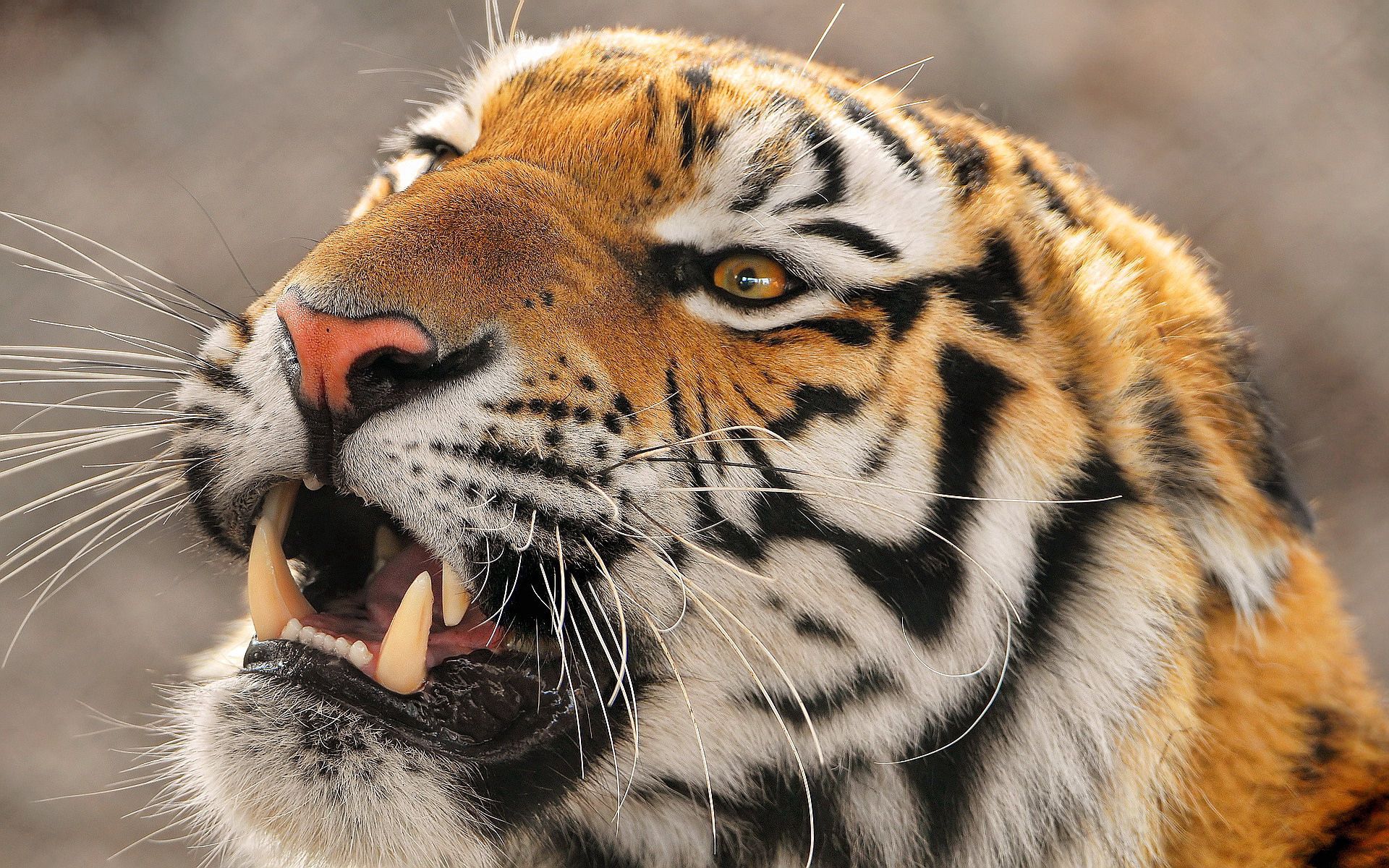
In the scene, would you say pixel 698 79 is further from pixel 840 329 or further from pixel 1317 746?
pixel 1317 746

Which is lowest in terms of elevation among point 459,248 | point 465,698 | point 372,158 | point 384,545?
point 465,698

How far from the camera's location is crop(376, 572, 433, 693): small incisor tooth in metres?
0.88

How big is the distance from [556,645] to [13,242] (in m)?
2.14

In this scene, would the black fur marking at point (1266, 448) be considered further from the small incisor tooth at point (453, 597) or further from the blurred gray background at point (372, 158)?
the blurred gray background at point (372, 158)

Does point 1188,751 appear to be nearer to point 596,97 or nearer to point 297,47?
point 596,97

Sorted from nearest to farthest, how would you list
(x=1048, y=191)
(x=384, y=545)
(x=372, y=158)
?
(x=384, y=545)
(x=1048, y=191)
(x=372, y=158)

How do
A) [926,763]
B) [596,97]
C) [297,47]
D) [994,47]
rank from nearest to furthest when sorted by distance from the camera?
[926,763] < [596,97] < [297,47] < [994,47]

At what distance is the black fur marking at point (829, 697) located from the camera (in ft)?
3.26

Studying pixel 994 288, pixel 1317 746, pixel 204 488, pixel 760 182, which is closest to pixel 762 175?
pixel 760 182

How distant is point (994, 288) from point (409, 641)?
63cm

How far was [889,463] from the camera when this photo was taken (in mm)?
1006

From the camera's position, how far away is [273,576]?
0.97 meters

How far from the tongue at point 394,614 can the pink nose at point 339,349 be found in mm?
180

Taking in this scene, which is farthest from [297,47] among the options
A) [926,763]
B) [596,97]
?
[926,763]
